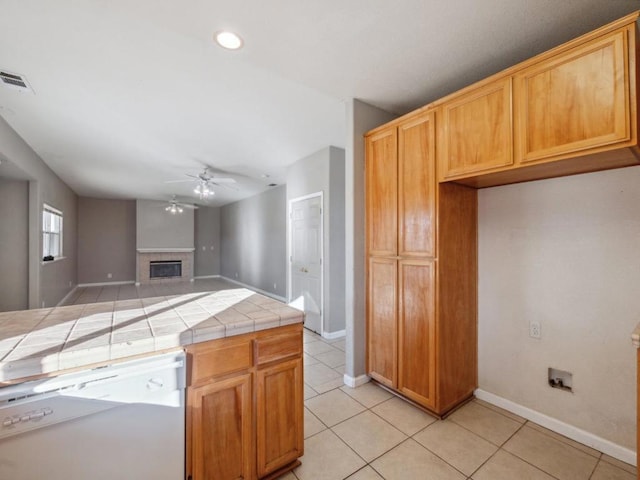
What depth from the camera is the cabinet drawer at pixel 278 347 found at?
4.78 ft

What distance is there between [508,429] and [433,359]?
2.26 ft

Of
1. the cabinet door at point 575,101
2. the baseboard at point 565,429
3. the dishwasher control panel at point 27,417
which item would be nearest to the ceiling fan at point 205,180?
the dishwasher control panel at point 27,417

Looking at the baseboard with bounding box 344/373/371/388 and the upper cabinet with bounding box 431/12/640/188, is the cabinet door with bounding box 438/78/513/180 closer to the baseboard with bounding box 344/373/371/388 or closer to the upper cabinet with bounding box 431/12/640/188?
the upper cabinet with bounding box 431/12/640/188

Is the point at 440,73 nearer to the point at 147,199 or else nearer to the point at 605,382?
the point at 605,382

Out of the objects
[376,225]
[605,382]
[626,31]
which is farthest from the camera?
[376,225]

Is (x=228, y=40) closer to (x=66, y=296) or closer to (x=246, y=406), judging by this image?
(x=246, y=406)

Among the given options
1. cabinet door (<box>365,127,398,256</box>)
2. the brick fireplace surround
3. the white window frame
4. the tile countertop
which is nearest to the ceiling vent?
the tile countertop

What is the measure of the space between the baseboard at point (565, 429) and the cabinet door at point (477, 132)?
6.08 ft

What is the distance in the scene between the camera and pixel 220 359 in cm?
134

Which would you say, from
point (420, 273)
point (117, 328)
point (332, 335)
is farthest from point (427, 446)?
point (332, 335)

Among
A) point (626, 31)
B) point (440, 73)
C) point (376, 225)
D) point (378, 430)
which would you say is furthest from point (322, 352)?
point (626, 31)

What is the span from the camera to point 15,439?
93 centimetres

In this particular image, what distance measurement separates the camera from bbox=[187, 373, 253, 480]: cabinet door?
4.14ft

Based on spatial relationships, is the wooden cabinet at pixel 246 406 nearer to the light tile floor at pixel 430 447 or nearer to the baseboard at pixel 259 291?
the light tile floor at pixel 430 447
